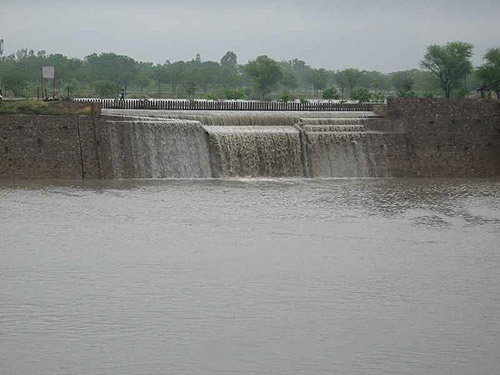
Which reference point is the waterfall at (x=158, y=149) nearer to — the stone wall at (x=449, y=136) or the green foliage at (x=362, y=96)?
the stone wall at (x=449, y=136)

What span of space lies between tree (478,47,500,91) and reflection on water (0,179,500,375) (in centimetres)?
3462

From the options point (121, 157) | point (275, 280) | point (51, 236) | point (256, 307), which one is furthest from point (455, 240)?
point (121, 157)

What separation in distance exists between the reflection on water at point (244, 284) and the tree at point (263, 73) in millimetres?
55041

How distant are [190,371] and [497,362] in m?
4.76

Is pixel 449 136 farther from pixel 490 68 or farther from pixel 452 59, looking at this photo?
pixel 452 59

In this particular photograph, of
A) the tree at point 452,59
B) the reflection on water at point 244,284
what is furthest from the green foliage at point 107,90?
the reflection on water at point 244,284

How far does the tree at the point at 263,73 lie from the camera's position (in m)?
83.6

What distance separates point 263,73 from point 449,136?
46.2 meters

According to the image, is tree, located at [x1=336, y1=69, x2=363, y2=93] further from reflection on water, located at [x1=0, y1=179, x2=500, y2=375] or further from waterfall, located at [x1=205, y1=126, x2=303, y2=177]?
reflection on water, located at [x1=0, y1=179, x2=500, y2=375]

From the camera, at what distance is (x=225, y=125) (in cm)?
3609

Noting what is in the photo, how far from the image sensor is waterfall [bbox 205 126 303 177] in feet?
114

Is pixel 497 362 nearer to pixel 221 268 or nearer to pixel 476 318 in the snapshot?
pixel 476 318

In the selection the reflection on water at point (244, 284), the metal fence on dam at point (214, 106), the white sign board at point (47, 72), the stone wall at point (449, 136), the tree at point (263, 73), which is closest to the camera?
the reflection on water at point (244, 284)

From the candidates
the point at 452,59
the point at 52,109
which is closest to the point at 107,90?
the point at 452,59
